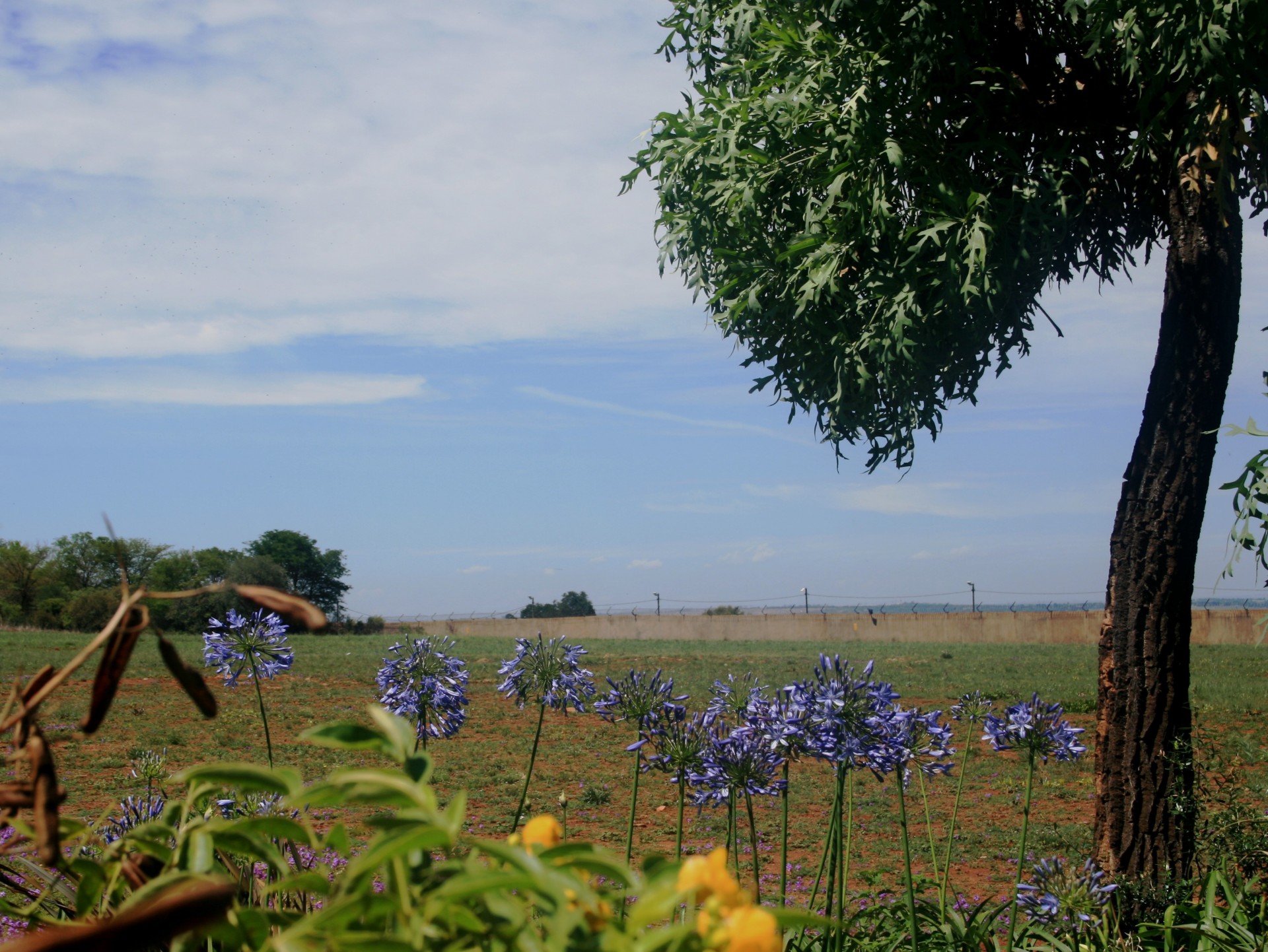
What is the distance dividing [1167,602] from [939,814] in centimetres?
457

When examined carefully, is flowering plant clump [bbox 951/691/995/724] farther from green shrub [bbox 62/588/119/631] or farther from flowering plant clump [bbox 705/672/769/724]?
green shrub [bbox 62/588/119/631]

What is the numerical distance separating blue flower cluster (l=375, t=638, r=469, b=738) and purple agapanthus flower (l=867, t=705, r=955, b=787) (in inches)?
55.0

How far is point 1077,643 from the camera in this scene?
3300 cm

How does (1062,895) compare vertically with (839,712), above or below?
below

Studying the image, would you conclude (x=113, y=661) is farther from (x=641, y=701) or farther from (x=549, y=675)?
(x=549, y=675)

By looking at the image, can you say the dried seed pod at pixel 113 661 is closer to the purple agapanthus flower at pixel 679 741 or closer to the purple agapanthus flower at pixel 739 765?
the purple agapanthus flower at pixel 739 765

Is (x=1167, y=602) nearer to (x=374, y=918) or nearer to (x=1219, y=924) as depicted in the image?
(x=1219, y=924)

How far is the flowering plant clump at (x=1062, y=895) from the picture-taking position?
285 cm

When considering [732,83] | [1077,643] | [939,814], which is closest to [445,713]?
[732,83]

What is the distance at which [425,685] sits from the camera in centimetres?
322

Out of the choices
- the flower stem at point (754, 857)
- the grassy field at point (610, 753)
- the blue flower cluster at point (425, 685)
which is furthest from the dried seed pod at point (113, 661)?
the grassy field at point (610, 753)

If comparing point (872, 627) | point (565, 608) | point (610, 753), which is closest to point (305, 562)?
point (565, 608)

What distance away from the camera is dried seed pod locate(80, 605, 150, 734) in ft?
2.85

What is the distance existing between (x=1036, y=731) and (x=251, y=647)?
272 centimetres
